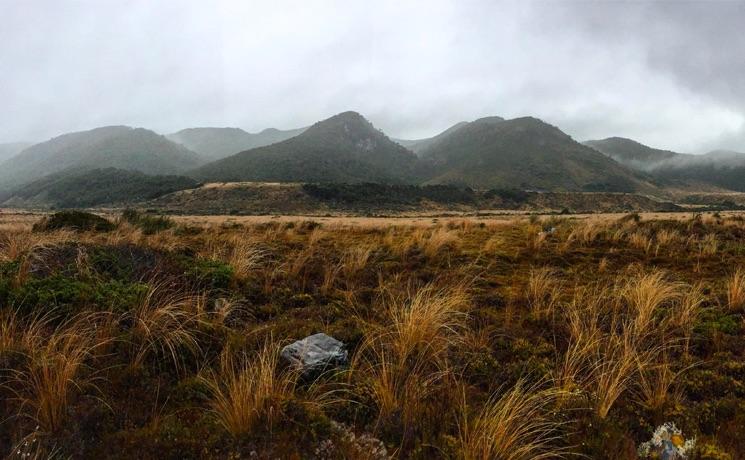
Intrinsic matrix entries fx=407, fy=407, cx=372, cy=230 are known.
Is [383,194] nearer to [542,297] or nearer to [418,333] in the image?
[542,297]

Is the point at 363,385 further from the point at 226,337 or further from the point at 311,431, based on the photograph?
the point at 226,337

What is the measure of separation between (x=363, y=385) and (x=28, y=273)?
5231 mm

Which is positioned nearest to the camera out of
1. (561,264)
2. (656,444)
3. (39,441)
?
(39,441)

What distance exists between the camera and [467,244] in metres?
12.5

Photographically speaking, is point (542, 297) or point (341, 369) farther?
point (542, 297)

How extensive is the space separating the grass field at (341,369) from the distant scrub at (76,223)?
272 inches

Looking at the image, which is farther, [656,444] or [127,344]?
[127,344]

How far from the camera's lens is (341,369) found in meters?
3.85

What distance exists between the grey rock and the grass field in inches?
5.1

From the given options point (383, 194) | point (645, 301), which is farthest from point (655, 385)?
point (383, 194)

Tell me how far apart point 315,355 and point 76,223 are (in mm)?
14046

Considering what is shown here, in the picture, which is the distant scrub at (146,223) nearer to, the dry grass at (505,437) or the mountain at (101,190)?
the dry grass at (505,437)

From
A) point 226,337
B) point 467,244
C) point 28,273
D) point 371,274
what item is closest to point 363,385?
point 226,337

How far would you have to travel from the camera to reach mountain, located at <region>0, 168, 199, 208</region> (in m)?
133
